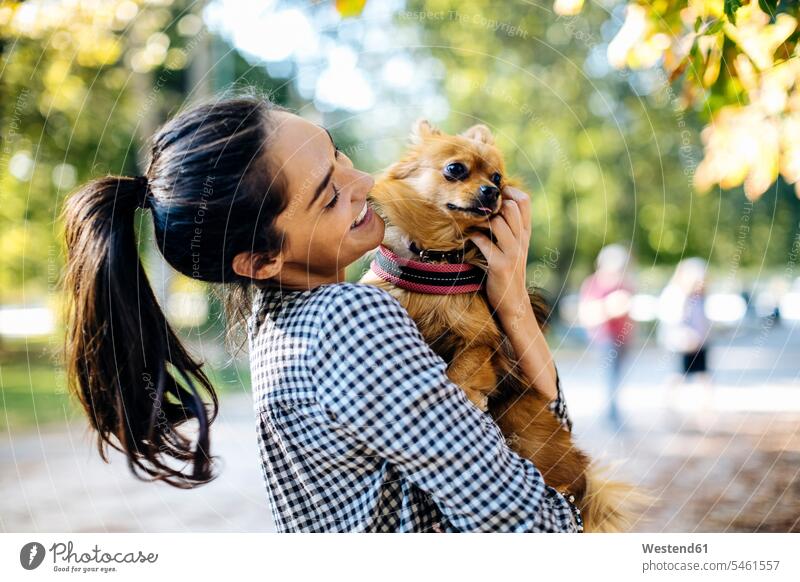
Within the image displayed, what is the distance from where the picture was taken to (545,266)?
240cm

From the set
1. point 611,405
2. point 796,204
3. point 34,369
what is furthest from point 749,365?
point 34,369

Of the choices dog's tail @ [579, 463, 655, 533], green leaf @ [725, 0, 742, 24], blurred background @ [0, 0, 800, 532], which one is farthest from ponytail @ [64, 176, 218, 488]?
green leaf @ [725, 0, 742, 24]

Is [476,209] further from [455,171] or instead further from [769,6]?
[769,6]

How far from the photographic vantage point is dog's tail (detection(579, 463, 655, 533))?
5.64 feet

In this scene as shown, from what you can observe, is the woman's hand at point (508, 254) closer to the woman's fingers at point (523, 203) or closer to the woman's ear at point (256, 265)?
the woman's fingers at point (523, 203)

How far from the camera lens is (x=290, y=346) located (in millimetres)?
1216

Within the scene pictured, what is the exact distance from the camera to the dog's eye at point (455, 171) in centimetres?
184

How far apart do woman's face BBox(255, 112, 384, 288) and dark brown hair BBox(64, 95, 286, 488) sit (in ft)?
0.09

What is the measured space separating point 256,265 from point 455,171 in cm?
68

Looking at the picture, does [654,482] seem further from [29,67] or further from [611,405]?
[29,67]

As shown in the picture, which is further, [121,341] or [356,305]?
[121,341]

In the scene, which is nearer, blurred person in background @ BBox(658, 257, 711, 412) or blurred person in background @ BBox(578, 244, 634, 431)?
blurred person in background @ BBox(578, 244, 634, 431)

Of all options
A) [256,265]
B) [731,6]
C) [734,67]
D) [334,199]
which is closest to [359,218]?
[334,199]

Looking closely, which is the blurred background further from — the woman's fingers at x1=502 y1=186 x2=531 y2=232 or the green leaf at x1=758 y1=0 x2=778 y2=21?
the woman's fingers at x1=502 y1=186 x2=531 y2=232
